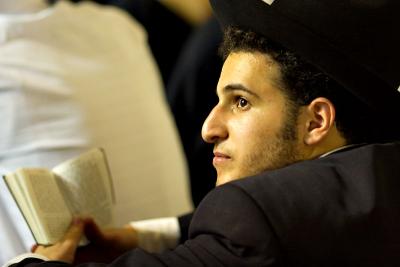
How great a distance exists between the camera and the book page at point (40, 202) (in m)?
0.99

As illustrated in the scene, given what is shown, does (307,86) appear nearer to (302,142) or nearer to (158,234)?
(302,142)

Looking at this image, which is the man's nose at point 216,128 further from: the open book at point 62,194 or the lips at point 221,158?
the open book at point 62,194

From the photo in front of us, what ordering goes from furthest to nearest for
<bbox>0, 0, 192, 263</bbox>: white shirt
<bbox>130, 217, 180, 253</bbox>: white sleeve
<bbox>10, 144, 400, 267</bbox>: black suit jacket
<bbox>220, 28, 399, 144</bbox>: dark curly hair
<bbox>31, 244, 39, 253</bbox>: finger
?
<bbox>0, 0, 192, 263</bbox>: white shirt
<bbox>130, 217, 180, 253</bbox>: white sleeve
<bbox>31, 244, 39, 253</bbox>: finger
<bbox>220, 28, 399, 144</bbox>: dark curly hair
<bbox>10, 144, 400, 267</bbox>: black suit jacket

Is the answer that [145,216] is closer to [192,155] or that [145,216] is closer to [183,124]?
[192,155]

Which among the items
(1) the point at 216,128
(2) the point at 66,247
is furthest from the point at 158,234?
(1) the point at 216,128

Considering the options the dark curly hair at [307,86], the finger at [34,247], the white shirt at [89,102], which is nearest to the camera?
the dark curly hair at [307,86]

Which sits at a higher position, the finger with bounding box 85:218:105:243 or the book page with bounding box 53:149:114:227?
the book page with bounding box 53:149:114:227

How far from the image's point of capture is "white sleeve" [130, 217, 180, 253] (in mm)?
1162

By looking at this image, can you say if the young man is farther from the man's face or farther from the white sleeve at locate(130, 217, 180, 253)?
the white sleeve at locate(130, 217, 180, 253)

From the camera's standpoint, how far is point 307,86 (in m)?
0.92

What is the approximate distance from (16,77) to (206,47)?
85 cm

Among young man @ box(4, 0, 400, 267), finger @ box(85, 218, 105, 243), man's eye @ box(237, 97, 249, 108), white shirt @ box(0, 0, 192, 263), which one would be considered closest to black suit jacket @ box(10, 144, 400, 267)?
young man @ box(4, 0, 400, 267)

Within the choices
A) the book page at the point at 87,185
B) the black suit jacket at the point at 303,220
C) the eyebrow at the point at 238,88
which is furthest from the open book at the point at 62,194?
the eyebrow at the point at 238,88

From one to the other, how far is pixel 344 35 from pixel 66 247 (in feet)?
1.58
